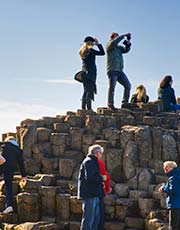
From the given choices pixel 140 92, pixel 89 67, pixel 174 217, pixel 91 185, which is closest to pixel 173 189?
pixel 174 217

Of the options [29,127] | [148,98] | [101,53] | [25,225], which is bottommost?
[25,225]

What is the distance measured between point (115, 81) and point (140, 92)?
181 cm

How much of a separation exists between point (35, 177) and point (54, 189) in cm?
133

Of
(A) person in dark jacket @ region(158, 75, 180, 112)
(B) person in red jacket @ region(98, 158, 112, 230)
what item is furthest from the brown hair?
(B) person in red jacket @ region(98, 158, 112, 230)

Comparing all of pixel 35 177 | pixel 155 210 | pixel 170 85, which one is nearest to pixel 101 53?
pixel 170 85

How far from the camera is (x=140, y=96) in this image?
18688mm

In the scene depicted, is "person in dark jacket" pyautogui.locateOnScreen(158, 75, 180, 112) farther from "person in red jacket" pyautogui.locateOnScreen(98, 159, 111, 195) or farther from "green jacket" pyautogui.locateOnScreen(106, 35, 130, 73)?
"person in red jacket" pyautogui.locateOnScreen(98, 159, 111, 195)

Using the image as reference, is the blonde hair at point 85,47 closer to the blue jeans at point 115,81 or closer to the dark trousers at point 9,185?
the blue jeans at point 115,81

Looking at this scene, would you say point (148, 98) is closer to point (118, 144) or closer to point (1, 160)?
point (118, 144)

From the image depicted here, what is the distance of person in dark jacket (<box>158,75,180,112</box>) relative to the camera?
57.4 feet

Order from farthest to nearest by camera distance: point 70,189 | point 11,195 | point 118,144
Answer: point 118,144
point 70,189
point 11,195

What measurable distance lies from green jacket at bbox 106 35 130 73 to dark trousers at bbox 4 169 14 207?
6.15 meters

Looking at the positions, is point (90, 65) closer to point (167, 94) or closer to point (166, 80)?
point (166, 80)

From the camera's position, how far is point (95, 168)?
406 inches
